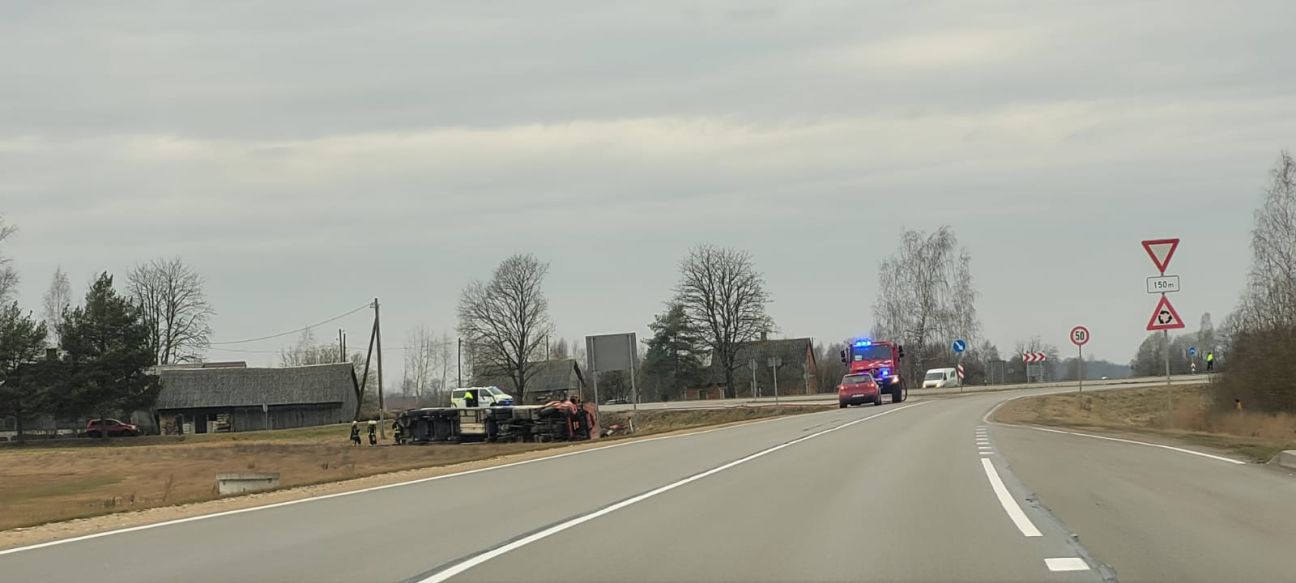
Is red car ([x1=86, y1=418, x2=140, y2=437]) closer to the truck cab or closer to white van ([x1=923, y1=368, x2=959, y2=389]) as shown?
the truck cab

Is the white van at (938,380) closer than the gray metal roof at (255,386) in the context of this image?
Yes

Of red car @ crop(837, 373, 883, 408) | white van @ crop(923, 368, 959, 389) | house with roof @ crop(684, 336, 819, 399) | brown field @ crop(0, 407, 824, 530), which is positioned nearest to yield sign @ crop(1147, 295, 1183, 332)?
brown field @ crop(0, 407, 824, 530)

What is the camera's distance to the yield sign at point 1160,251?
26.9m

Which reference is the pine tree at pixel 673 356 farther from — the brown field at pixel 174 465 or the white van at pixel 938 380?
the brown field at pixel 174 465

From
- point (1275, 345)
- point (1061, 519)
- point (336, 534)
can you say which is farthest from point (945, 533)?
point (1275, 345)

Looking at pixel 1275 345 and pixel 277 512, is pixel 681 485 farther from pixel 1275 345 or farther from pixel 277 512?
pixel 1275 345

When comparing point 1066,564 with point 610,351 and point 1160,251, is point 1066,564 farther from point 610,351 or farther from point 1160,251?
point 610,351

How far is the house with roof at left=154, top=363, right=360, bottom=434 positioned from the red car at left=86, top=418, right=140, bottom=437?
26.1 feet

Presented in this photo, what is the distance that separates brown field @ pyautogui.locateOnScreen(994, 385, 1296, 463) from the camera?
78.7ft

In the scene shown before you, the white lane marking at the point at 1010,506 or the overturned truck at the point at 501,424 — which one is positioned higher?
the overturned truck at the point at 501,424

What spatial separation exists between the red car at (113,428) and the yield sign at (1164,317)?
74855 mm

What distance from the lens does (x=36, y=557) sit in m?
11.5

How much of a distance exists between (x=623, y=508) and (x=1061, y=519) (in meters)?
5.02

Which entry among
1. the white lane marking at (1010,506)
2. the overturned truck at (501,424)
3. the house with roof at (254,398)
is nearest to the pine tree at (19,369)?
the house with roof at (254,398)
